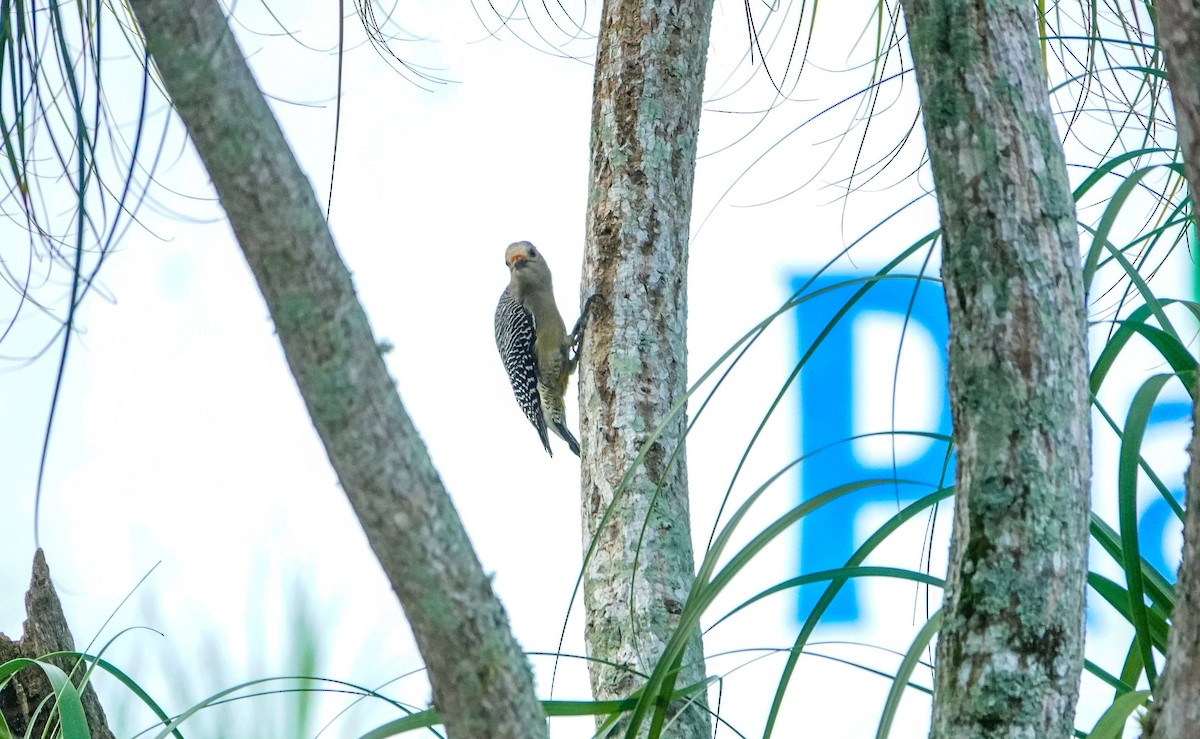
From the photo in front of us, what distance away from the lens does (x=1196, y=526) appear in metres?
0.46

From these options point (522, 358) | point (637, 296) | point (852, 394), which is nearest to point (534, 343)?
point (522, 358)

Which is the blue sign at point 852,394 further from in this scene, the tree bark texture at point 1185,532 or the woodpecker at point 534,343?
the tree bark texture at point 1185,532

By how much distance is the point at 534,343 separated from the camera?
2529 millimetres

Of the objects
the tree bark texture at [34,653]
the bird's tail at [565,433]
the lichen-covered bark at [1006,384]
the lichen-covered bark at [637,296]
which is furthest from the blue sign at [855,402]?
the lichen-covered bark at [1006,384]

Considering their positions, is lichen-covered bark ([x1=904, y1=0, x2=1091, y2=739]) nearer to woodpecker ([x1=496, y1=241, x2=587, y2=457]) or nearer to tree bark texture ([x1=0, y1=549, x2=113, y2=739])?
tree bark texture ([x1=0, y1=549, x2=113, y2=739])

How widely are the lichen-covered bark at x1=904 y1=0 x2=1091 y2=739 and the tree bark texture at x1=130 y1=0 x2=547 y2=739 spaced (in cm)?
23

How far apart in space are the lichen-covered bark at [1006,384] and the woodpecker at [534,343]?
1.92m

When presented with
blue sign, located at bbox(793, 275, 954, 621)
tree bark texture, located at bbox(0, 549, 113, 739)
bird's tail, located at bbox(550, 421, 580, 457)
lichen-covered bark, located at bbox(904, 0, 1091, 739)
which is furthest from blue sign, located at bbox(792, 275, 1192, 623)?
lichen-covered bark, located at bbox(904, 0, 1091, 739)

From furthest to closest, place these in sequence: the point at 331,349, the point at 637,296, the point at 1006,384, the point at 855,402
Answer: the point at 855,402, the point at 637,296, the point at 1006,384, the point at 331,349

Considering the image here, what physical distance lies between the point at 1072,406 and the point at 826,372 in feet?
6.04

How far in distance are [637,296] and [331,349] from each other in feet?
2.56

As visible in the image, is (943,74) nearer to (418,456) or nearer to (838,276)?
(418,456)

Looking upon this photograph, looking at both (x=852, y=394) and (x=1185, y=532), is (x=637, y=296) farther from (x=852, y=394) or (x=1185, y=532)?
(x=852, y=394)

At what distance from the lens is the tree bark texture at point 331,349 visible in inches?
16.6
